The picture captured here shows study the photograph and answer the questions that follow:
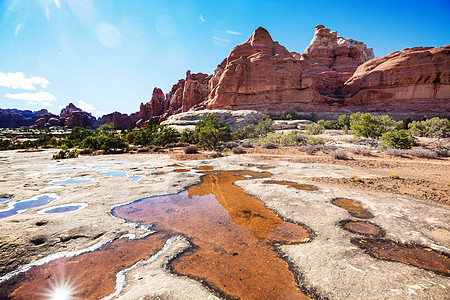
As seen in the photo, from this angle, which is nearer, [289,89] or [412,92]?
[412,92]

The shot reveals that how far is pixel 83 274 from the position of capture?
7.43 feet

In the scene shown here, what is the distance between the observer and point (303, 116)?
40.0 m

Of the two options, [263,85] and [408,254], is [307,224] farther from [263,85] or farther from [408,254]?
[263,85]

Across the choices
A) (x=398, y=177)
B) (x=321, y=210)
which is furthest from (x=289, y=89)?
(x=321, y=210)

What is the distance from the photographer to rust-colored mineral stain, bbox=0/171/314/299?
2070 mm

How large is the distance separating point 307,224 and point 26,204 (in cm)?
649

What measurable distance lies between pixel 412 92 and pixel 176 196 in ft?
187

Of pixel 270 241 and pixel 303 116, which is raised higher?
pixel 303 116

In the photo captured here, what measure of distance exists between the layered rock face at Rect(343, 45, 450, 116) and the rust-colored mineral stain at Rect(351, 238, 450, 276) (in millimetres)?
49160

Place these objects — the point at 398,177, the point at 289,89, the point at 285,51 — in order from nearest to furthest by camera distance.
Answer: the point at 398,177, the point at 289,89, the point at 285,51

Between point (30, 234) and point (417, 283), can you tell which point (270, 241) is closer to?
point (417, 283)

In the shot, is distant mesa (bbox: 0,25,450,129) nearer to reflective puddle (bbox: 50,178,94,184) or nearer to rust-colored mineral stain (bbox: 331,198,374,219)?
rust-colored mineral stain (bbox: 331,198,374,219)

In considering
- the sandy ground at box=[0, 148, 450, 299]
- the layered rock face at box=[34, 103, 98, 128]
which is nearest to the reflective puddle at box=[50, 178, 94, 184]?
the sandy ground at box=[0, 148, 450, 299]

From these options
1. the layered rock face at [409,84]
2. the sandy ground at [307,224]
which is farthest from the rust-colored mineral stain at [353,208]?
the layered rock face at [409,84]
